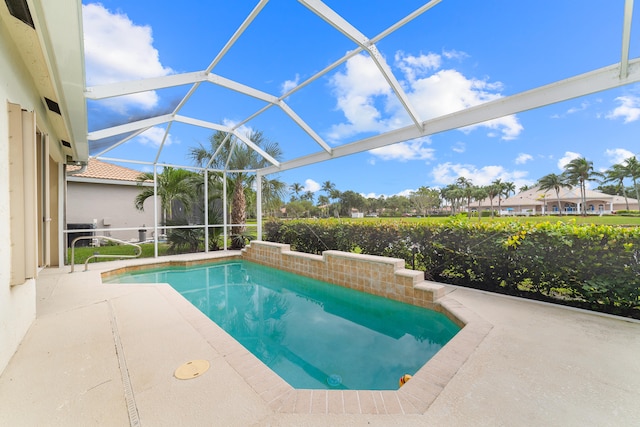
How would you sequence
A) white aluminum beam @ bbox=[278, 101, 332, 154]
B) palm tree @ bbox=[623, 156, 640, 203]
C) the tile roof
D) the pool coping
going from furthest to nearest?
1. the tile roof
2. white aluminum beam @ bbox=[278, 101, 332, 154]
3. palm tree @ bbox=[623, 156, 640, 203]
4. the pool coping

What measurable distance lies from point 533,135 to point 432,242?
5015mm

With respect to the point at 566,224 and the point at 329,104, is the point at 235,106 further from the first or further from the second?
the point at 566,224

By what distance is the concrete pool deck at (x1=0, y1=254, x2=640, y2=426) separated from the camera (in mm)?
2236

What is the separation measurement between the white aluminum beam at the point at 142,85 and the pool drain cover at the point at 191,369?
4743mm

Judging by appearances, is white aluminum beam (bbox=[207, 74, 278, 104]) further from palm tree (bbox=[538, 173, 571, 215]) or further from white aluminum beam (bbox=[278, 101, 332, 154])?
palm tree (bbox=[538, 173, 571, 215])

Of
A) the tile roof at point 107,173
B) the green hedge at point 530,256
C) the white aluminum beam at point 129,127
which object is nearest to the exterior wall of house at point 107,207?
the tile roof at point 107,173

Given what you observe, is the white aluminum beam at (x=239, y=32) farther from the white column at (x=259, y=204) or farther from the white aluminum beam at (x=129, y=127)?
the white column at (x=259, y=204)

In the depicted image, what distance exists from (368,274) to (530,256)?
3.23m

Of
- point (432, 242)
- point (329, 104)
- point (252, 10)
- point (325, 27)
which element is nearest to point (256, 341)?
point (432, 242)

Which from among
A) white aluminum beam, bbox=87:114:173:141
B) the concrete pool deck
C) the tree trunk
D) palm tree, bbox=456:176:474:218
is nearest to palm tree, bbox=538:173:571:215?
palm tree, bbox=456:176:474:218

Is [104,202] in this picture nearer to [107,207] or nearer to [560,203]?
[107,207]

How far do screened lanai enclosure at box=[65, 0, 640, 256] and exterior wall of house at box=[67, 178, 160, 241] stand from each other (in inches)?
280

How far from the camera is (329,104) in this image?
7660mm

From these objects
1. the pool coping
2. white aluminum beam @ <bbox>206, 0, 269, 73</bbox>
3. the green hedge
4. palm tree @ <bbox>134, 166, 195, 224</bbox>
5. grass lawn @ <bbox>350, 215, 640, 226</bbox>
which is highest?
white aluminum beam @ <bbox>206, 0, 269, 73</bbox>
